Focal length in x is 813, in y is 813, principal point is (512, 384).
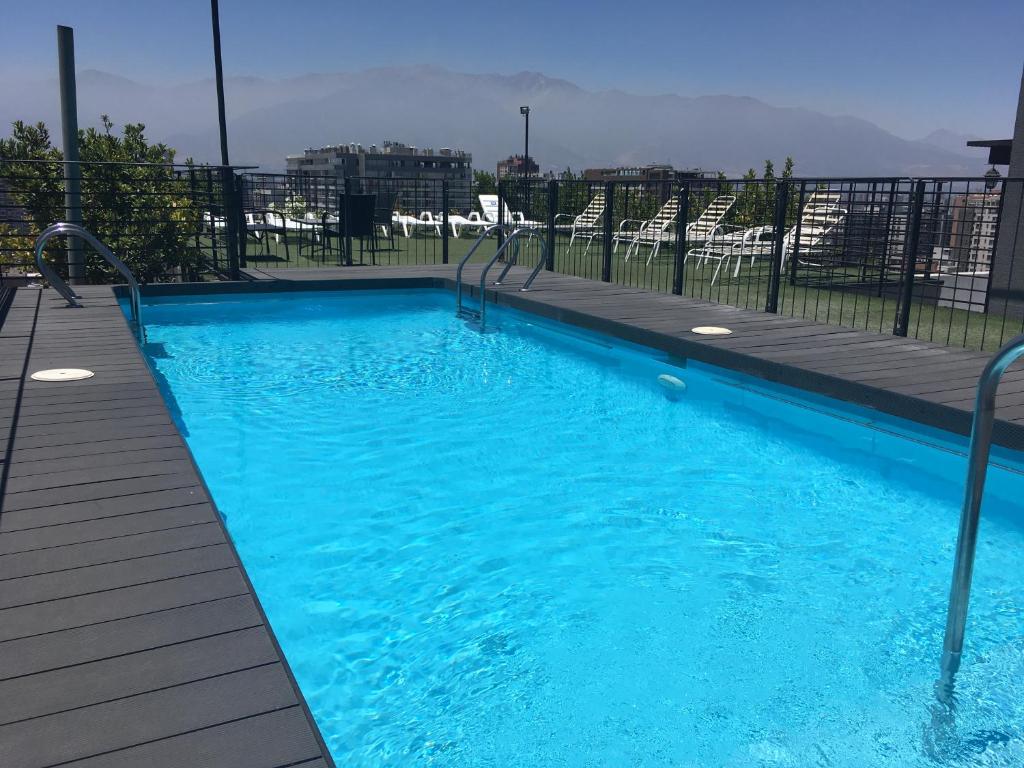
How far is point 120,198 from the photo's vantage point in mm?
9141

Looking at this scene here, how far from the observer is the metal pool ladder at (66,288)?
20.2 ft

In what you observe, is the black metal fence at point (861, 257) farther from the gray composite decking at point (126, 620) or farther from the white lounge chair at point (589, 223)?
the gray composite decking at point (126, 620)

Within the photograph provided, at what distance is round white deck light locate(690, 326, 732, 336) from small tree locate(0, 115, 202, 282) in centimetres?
582

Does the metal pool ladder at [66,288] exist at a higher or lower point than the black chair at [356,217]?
lower

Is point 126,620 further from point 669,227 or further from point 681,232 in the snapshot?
point 669,227

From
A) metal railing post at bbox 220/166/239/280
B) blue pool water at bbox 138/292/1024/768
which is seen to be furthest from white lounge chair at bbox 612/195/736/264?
blue pool water at bbox 138/292/1024/768

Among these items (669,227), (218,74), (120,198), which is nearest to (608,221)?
(669,227)

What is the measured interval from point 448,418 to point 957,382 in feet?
10.2

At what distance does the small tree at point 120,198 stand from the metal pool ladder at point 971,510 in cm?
835

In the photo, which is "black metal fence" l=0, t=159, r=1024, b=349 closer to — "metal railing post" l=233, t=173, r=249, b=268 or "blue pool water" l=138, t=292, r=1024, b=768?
"metal railing post" l=233, t=173, r=249, b=268

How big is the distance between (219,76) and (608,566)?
37.3 ft

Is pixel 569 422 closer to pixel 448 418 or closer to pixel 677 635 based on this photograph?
pixel 448 418

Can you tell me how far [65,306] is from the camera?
23.3ft

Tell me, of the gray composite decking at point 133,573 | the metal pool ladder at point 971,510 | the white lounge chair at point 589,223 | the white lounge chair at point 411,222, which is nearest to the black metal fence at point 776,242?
the white lounge chair at point 589,223
